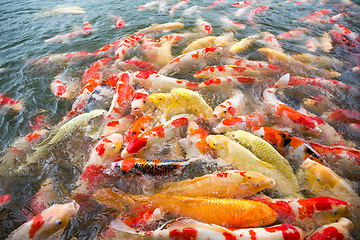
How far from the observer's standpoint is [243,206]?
74.7 inches

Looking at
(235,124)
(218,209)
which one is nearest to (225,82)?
(235,124)

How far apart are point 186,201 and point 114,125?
5.82ft

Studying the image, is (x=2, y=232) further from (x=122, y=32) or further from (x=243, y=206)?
(x=122, y=32)

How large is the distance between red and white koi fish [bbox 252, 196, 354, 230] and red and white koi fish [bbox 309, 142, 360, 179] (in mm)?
608

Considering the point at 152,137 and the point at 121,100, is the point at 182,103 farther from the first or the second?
the point at 121,100

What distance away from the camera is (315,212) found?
187 centimetres

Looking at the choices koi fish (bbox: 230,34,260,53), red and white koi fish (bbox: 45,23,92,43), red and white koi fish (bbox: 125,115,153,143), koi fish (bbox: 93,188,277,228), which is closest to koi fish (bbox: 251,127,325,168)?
koi fish (bbox: 93,188,277,228)

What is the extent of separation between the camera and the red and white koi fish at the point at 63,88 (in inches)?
157

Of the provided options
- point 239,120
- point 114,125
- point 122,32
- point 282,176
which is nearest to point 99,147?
point 114,125

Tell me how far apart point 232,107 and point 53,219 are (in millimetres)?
2776

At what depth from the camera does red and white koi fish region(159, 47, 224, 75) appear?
416cm

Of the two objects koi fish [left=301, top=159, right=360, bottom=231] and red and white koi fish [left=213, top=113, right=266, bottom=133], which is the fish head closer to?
red and white koi fish [left=213, top=113, right=266, bottom=133]

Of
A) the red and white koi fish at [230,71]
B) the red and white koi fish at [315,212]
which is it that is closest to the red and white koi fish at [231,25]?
the red and white koi fish at [230,71]

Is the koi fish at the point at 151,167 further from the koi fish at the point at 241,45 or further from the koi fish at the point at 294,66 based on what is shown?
the koi fish at the point at 241,45
